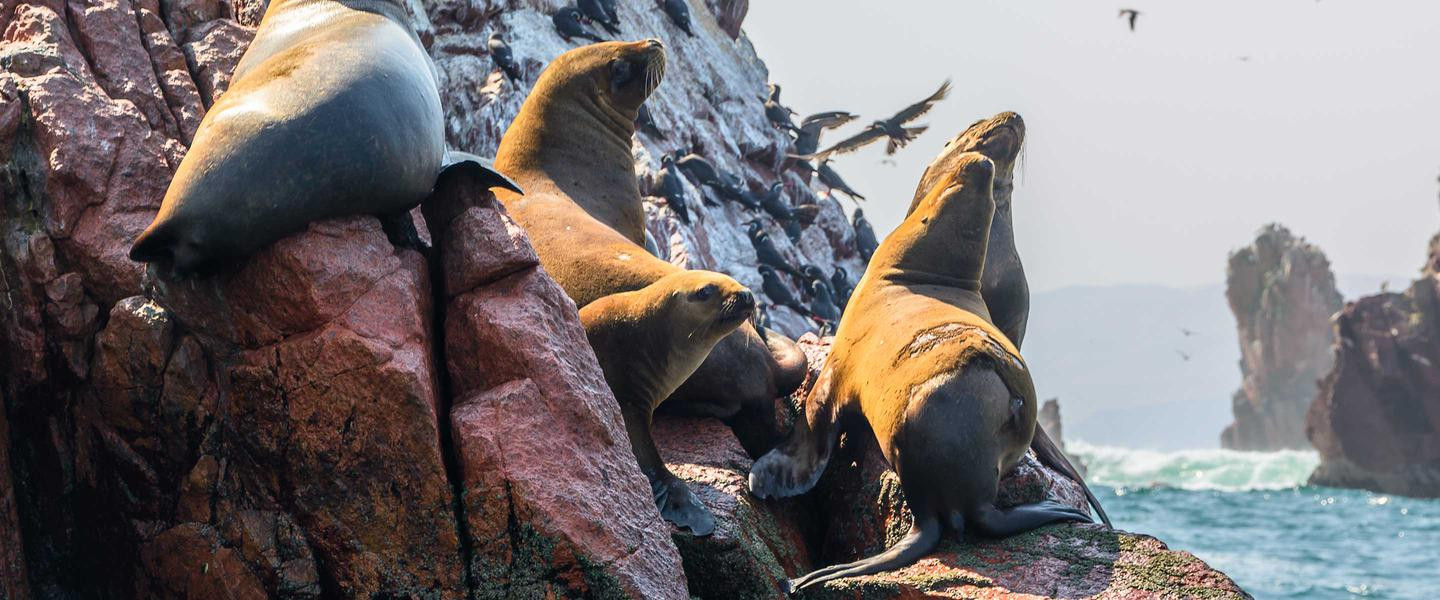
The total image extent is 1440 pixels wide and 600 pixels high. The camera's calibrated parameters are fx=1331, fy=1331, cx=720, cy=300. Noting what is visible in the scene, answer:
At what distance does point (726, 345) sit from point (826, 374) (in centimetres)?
59

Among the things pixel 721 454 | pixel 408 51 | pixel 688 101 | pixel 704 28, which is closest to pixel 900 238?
pixel 721 454

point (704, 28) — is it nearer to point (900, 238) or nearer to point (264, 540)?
point (900, 238)

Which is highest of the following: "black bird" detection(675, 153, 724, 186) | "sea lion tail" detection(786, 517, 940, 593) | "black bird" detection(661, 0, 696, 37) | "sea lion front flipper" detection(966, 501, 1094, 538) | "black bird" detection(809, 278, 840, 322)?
"black bird" detection(661, 0, 696, 37)

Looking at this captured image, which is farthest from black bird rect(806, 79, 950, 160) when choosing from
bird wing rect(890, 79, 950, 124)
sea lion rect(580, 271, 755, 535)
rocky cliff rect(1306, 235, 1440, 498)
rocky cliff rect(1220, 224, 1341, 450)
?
rocky cliff rect(1220, 224, 1341, 450)

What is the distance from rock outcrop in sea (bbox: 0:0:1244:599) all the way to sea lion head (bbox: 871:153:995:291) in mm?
2120

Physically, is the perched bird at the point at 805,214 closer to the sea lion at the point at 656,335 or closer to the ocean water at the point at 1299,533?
the ocean water at the point at 1299,533

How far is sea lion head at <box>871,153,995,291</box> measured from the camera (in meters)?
7.89

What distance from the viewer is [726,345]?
7473 millimetres

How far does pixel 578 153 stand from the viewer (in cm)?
836

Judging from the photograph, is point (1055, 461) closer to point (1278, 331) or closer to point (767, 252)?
point (767, 252)

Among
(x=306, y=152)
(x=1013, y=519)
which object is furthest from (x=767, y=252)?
(x=306, y=152)

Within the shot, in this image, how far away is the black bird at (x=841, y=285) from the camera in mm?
16859

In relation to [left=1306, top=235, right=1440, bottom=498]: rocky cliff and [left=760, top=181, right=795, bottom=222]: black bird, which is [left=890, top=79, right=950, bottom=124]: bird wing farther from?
[left=1306, top=235, right=1440, bottom=498]: rocky cliff

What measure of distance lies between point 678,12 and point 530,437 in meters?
15.2
